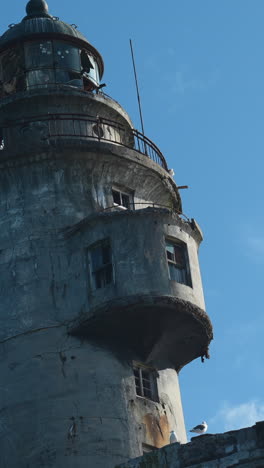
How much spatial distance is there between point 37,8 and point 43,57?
3820mm

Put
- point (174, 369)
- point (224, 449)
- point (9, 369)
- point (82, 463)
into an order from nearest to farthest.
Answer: point (224, 449)
point (82, 463)
point (9, 369)
point (174, 369)

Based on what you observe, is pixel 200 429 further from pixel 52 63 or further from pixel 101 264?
pixel 52 63

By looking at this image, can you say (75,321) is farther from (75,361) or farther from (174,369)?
(174,369)

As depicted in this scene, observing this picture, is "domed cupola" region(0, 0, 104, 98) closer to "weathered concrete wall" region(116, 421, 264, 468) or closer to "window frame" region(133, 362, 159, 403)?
"window frame" region(133, 362, 159, 403)

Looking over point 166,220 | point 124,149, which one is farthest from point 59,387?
point 124,149

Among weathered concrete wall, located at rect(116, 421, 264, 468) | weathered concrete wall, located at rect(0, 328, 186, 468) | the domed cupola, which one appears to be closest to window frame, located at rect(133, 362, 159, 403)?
weathered concrete wall, located at rect(0, 328, 186, 468)

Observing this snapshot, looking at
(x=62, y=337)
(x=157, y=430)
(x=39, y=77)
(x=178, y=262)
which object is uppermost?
(x=39, y=77)

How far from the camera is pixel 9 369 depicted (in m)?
38.8

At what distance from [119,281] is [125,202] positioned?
5.61 metres

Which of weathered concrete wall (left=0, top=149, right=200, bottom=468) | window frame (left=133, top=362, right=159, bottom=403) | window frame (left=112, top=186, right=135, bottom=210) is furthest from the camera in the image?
window frame (left=112, top=186, right=135, bottom=210)

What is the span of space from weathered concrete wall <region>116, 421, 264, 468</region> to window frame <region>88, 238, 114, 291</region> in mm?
8301

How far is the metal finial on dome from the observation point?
49531 mm

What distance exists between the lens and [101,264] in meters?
39.5

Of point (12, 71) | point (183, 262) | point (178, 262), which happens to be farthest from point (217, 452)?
point (12, 71)
